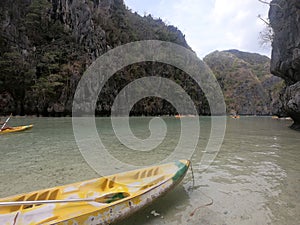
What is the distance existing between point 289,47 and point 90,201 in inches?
615

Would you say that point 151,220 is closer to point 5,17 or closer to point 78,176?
point 78,176

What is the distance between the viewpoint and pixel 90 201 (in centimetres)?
268

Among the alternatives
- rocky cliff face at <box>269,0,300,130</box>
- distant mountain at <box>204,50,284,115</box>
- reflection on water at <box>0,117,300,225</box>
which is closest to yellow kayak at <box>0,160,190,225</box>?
reflection on water at <box>0,117,300,225</box>

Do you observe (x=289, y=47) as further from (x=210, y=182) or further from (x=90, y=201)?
(x=90, y=201)

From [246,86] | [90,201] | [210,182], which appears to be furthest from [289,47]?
[246,86]

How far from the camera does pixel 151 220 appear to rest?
2766mm

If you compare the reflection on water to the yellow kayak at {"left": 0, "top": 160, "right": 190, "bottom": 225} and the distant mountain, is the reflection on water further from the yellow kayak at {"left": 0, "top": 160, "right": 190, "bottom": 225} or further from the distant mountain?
the distant mountain

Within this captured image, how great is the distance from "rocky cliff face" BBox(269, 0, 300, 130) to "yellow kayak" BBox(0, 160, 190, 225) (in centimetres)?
1319

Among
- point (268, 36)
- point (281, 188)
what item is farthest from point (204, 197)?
point (268, 36)

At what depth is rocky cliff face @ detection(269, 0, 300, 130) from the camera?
13094mm

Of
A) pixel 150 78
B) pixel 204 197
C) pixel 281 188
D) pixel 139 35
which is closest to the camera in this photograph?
pixel 204 197

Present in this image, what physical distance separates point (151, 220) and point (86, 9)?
33373 millimetres

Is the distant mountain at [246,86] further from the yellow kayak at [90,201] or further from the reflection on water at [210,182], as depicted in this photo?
the yellow kayak at [90,201]

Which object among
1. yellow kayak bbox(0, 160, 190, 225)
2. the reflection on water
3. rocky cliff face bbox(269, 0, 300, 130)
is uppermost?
rocky cliff face bbox(269, 0, 300, 130)
